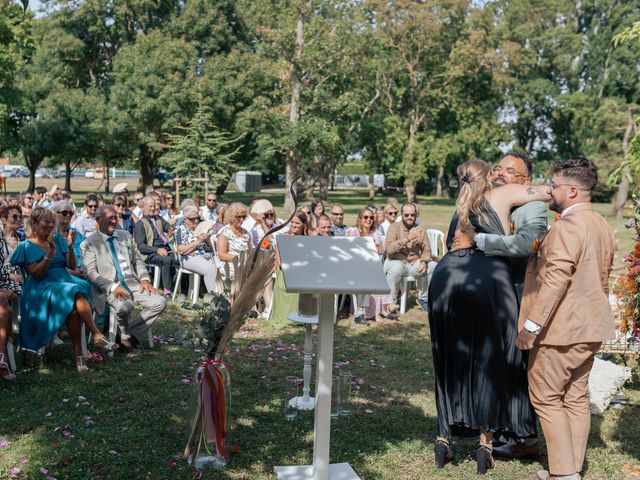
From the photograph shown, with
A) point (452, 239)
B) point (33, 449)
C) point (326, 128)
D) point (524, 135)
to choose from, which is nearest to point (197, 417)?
point (33, 449)

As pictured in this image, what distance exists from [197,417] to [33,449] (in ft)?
3.78

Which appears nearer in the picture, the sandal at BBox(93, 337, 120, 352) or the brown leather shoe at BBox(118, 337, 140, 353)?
the sandal at BBox(93, 337, 120, 352)

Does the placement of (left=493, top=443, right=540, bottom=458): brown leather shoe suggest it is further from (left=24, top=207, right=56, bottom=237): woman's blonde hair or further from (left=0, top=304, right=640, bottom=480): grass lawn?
(left=24, top=207, right=56, bottom=237): woman's blonde hair

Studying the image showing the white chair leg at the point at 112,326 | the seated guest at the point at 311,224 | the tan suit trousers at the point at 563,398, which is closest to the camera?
the tan suit trousers at the point at 563,398

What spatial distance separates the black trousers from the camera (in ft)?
34.2

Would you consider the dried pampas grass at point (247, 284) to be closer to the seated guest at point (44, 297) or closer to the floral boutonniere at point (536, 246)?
the floral boutonniere at point (536, 246)

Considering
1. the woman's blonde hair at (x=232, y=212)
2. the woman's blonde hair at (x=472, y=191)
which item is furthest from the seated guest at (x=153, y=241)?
the woman's blonde hair at (x=472, y=191)

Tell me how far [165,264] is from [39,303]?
3.96m

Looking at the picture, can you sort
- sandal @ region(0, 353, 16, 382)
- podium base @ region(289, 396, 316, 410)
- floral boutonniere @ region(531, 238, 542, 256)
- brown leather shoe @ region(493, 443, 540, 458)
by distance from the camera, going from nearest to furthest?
floral boutonniere @ region(531, 238, 542, 256) < brown leather shoe @ region(493, 443, 540, 458) < podium base @ region(289, 396, 316, 410) < sandal @ region(0, 353, 16, 382)

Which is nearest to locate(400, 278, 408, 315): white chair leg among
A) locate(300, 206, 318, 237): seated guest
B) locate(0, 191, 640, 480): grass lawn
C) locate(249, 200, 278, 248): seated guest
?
locate(300, 206, 318, 237): seated guest

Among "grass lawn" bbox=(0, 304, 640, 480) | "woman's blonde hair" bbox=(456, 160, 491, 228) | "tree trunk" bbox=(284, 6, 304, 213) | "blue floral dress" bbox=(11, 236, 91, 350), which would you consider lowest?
"grass lawn" bbox=(0, 304, 640, 480)

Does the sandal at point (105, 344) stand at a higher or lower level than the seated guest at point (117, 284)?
lower

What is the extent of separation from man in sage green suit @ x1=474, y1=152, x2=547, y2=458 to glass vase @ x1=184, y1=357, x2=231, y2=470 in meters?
1.92

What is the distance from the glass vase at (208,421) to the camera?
457 cm
